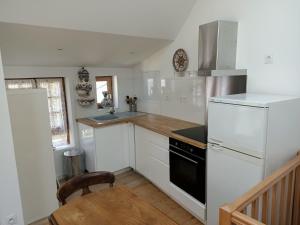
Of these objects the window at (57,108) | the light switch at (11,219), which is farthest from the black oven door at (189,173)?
the window at (57,108)

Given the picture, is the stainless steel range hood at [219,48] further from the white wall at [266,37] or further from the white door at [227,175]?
the white door at [227,175]

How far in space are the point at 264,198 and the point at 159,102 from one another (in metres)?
2.52

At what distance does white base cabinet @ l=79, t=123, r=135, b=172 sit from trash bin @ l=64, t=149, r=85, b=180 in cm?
14

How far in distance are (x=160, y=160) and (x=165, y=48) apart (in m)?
1.73

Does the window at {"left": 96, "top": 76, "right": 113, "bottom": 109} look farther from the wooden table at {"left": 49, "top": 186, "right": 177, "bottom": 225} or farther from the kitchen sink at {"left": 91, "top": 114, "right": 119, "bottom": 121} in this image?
the wooden table at {"left": 49, "top": 186, "right": 177, "bottom": 225}

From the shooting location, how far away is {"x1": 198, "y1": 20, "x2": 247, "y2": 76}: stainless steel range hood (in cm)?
224

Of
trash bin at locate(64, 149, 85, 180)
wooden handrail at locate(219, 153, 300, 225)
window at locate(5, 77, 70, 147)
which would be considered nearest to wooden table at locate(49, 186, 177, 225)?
wooden handrail at locate(219, 153, 300, 225)

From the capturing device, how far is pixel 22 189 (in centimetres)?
230

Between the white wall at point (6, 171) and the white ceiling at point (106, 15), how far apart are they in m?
0.59

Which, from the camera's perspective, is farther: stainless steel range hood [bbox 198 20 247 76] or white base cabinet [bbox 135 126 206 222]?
white base cabinet [bbox 135 126 206 222]

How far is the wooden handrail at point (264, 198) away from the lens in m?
1.03

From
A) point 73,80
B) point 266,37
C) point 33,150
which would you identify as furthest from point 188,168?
point 73,80

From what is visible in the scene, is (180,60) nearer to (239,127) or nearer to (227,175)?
(239,127)

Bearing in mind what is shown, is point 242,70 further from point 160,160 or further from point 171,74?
point 160,160
